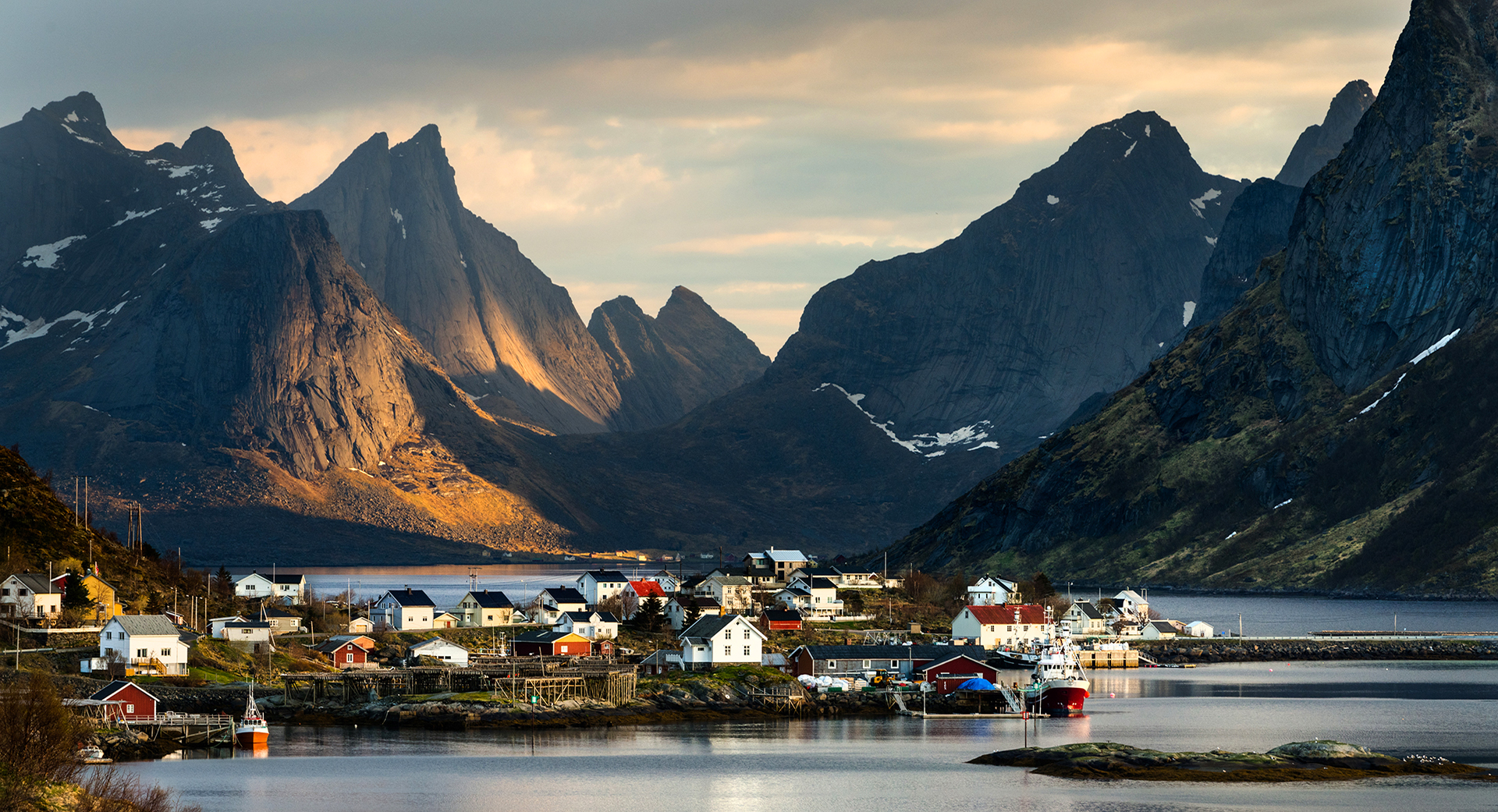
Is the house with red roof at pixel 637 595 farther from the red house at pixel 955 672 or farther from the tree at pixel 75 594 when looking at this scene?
the tree at pixel 75 594

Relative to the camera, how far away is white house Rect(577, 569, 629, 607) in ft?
589

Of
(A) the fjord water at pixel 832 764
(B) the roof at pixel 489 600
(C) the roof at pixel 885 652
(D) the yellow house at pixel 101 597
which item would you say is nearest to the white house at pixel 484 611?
(B) the roof at pixel 489 600

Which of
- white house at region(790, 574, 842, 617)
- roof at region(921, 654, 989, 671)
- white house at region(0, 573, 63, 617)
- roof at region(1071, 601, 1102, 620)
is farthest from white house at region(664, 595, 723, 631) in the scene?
white house at region(0, 573, 63, 617)

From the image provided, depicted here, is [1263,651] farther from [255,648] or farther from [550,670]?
[255,648]

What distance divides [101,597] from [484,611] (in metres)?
38.9

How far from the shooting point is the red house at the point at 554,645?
442 ft

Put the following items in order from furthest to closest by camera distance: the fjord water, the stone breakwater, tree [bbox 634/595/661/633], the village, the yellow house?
the stone breakwater < tree [bbox 634/595/661/633] < the yellow house < the village < the fjord water

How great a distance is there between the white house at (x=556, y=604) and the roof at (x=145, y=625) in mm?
50652

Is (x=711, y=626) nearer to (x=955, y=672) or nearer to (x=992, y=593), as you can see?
(x=955, y=672)

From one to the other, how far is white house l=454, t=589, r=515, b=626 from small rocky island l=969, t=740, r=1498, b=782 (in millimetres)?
80748

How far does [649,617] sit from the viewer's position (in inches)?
6132

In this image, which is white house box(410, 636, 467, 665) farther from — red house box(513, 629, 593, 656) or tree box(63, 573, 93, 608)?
tree box(63, 573, 93, 608)

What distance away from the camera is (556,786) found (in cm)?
8250

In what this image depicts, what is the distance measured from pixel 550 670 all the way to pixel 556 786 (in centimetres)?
3689
